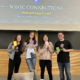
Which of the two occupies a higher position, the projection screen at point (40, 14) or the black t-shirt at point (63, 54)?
the projection screen at point (40, 14)

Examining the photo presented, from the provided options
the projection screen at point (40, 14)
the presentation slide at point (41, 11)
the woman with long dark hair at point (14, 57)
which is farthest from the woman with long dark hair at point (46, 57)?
the presentation slide at point (41, 11)

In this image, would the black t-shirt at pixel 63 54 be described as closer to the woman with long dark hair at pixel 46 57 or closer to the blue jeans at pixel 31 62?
the woman with long dark hair at pixel 46 57

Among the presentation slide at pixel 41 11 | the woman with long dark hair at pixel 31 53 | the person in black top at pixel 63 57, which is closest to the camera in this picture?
the person in black top at pixel 63 57

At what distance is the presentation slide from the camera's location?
2.56 meters

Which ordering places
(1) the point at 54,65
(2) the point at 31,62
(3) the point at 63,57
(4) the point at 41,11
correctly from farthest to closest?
1. (1) the point at 54,65
2. (4) the point at 41,11
3. (2) the point at 31,62
4. (3) the point at 63,57

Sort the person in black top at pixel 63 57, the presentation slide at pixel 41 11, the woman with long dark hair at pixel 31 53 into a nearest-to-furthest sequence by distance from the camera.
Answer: the person in black top at pixel 63 57 < the woman with long dark hair at pixel 31 53 < the presentation slide at pixel 41 11

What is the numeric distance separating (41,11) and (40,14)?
97 millimetres

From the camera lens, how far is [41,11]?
259 centimetres

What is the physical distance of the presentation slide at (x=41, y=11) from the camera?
8.41 ft

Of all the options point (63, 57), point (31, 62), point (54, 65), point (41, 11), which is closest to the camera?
point (63, 57)

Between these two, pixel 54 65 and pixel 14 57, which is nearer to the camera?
pixel 14 57

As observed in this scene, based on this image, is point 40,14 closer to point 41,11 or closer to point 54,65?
point 41,11

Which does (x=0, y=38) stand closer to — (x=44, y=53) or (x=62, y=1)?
(x=44, y=53)

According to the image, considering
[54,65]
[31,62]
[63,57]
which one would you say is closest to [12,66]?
[31,62]
